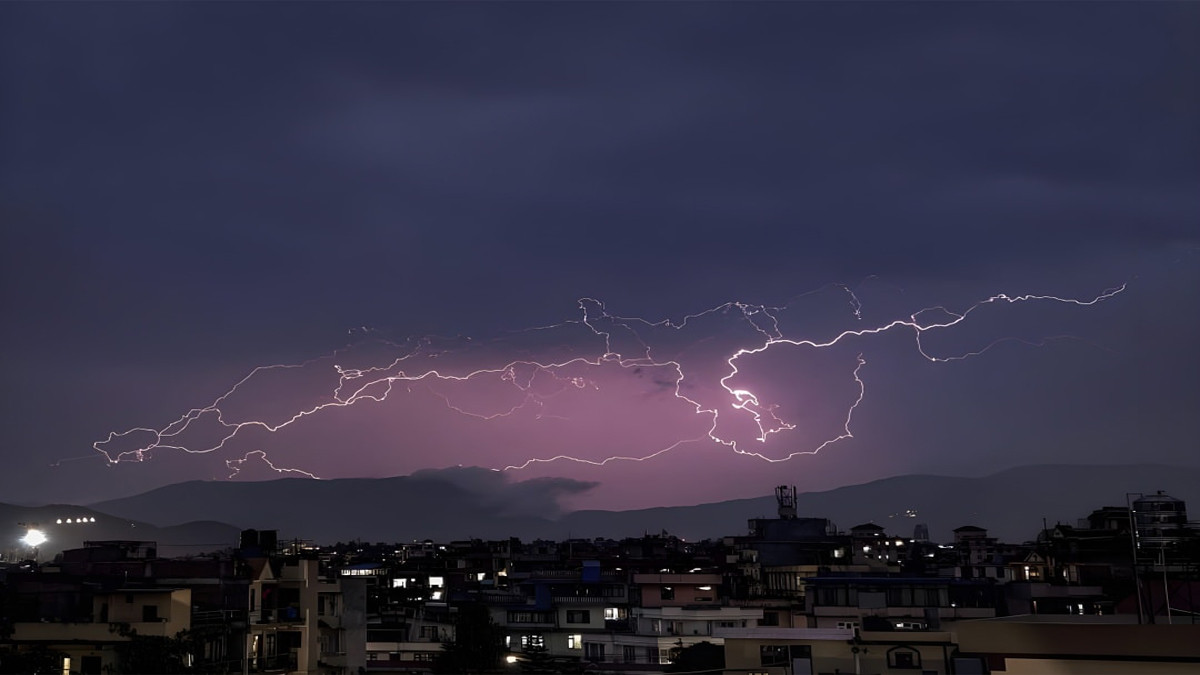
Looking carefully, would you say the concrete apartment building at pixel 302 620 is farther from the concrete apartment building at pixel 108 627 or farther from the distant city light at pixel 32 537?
the distant city light at pixel 32 537

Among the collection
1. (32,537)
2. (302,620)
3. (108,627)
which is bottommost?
(302,620)

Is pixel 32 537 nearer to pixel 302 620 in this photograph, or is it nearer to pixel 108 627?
pixel 302 620

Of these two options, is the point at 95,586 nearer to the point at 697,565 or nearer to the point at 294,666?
the point at 294,666

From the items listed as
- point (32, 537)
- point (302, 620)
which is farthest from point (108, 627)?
point (32, 537)

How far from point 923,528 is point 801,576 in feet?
242

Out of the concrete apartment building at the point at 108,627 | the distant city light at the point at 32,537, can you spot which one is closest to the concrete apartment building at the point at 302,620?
the concrete apartment building at the point at 108,627

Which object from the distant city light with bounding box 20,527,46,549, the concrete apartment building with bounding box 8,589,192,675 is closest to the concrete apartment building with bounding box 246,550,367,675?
the concrete apartment building with bounding box 8,589,192,675

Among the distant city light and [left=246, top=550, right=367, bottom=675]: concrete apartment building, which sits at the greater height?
the distant city light

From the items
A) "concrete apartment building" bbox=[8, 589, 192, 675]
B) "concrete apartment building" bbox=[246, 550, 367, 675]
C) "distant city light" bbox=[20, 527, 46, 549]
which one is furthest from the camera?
"distant city light" bbox=[20, 527, 46, 549]

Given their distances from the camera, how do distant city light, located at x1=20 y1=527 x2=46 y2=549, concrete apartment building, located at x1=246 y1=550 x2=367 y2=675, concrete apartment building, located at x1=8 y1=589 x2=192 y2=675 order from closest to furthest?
concrete apartment building, located at x1=8 y1=589 x2=192 y2=675
concrete apartment building, located at x1=246 y1=550 x2=367 y2=675
distant city light, located at x1=20 y1=527 x2=46 y2=549

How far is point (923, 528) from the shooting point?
113 meters

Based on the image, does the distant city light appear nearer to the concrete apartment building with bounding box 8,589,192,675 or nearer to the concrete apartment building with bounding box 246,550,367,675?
the concrete apartment building with bounding box 246,550,367,675

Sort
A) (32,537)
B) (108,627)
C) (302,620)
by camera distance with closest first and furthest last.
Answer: (108,627), (302,620), (32,537)

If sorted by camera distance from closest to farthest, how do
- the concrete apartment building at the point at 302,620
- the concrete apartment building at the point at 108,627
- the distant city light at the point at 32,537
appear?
the concrete apartment building at the point at 108,627 → the concrete apartment building at the point at 302,620 → the distant city light at the point at 32,537
